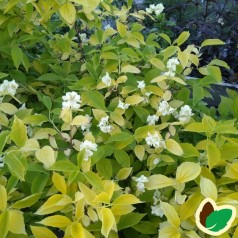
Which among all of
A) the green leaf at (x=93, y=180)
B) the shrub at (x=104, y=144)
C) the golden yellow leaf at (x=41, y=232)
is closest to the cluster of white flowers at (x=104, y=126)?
the shrub at (x=104, y=144)

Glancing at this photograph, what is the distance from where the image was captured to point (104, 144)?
1.24 metres

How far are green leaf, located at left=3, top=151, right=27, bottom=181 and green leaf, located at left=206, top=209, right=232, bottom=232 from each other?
0.41 metres

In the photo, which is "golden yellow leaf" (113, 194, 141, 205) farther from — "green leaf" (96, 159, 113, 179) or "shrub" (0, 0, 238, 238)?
"green leaf" (96, 159, 113, 179)

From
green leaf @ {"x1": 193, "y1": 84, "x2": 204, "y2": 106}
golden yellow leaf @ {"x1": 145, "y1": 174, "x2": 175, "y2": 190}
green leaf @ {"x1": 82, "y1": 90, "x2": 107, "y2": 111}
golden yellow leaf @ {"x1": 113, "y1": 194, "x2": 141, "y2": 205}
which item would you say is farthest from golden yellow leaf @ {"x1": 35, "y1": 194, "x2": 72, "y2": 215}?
green leaf @ {"x1": 193, "y1": 84, "x2": 204, "y2": 106}

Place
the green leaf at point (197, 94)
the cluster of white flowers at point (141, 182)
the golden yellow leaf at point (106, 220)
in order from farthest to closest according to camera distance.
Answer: the green leaf at point (197, 94), the cluster of white flowers at point (141, 182), the golden yellow leaf at point (106, 220)

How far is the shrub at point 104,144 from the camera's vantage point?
1026 mm

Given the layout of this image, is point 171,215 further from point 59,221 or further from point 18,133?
point 18,133

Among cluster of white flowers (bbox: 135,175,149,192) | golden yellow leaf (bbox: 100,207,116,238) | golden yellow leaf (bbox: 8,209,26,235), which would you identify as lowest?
Result: cluster of white flowers (bbox: 135,175,149,192)

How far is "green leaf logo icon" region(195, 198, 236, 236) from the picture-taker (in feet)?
3.14

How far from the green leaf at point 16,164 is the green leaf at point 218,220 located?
406mm

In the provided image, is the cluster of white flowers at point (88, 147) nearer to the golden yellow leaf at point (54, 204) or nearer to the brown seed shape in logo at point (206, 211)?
the golden yellow leaf at point (54, 204)

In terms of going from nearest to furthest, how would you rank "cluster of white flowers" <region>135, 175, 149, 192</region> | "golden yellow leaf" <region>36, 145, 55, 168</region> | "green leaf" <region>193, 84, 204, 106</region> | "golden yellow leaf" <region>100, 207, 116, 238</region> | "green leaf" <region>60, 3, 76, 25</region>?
"golden yellow leaf" <region>100, 207, 116, 238</region> < "golden yellow leaf" <region>36, 145, 55, 168</region> < "cluster of white flowers" <region>135, 175, 149, 192</region> < "green leaf" <region>60, 3, 76, 25</region> < "green leaf" <region>193, 84, 204, 106</region>

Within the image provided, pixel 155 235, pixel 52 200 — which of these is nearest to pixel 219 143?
pixel 155 235

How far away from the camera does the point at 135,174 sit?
1.29 meters
